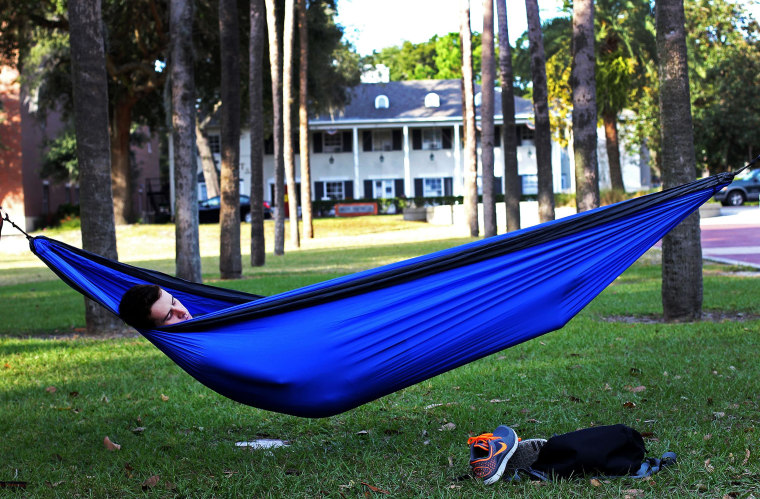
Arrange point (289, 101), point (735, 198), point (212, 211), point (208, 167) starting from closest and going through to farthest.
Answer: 1. point (289, 101)
2. point (735, 198)
3. point (212, 211)
4. point (208, 167)

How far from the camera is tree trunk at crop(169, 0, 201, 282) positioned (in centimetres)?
1076

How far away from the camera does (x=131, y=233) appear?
92.4 ft

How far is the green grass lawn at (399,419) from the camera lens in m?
3.50

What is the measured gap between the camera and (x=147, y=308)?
373 centimetres

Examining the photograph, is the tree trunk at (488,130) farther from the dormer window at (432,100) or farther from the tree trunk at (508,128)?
the dormer window at (432,100)

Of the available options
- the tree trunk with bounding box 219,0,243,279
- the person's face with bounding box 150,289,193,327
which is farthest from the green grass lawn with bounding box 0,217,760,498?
the tree trunk with bounding box 219,0,243,279

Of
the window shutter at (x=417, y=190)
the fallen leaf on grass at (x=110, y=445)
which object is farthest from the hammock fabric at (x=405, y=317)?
the window shutter at (x=417, y=190)

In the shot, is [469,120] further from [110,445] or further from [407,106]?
[110,445]

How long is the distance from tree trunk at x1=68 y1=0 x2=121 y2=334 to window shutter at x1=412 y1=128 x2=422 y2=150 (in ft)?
117

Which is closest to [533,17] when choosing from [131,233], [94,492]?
[94,492]

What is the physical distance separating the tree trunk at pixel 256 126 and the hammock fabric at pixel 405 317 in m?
13.6

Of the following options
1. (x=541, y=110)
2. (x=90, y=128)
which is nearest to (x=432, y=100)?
(x=541, y=110)

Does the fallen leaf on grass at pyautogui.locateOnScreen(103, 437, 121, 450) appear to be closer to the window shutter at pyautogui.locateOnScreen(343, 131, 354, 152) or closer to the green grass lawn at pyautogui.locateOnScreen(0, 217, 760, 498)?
the green grass lawn at pyautogui.locateOnScreen(0, 217, 760, 498)

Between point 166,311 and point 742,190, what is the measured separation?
106 ft
